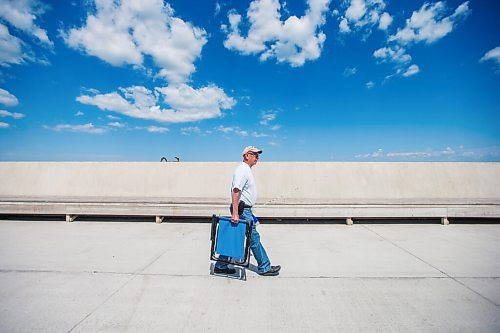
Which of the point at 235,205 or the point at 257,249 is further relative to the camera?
the point at 257,249

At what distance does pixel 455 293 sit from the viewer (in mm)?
2830

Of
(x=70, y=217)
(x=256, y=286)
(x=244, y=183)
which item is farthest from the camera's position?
(x=70, y=217)

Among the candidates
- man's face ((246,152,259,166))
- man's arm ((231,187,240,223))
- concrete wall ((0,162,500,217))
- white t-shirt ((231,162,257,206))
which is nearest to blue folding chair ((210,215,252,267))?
man's arm ((231,187,240,223))

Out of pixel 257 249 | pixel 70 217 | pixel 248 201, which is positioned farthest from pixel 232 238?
pixel 70 217

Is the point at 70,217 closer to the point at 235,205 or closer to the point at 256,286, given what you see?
the point at 235,205

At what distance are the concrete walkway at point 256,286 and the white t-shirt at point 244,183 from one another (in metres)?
1.01

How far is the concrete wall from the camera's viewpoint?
712 cm

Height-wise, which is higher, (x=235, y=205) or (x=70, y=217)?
(x=235, y=205)

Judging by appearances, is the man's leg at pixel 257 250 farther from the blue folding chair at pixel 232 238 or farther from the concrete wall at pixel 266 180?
the concrete wall at pixel 266 180

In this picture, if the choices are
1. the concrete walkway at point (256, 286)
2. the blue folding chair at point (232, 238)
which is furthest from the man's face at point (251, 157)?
the concrete walkway at point (256, 286)

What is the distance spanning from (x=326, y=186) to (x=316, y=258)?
11.9ft

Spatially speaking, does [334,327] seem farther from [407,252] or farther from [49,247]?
[49,247]

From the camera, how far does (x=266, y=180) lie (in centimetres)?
730

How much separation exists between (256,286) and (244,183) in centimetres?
122
